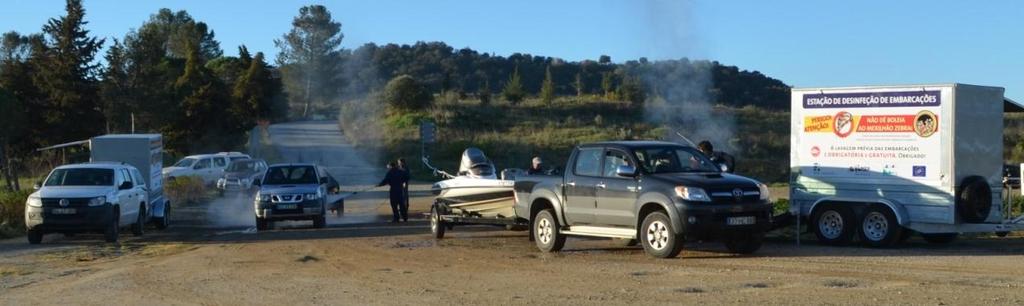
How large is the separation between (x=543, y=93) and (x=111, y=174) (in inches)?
2223

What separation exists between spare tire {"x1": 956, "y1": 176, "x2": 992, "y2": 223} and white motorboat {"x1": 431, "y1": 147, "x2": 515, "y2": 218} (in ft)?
23.2

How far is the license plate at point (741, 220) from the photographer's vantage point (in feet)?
51.8

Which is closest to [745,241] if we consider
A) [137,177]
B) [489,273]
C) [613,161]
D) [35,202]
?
[613,161]

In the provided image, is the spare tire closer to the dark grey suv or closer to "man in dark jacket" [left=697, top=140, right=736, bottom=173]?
"man in dark jacket" [left=697, top=140, right=736, bottom=173]

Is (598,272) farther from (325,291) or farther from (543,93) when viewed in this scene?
(543,93)

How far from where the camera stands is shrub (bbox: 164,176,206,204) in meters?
36.3

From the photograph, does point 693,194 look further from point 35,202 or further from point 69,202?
point 35,202

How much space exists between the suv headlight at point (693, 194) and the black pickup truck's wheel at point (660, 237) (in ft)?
1.39

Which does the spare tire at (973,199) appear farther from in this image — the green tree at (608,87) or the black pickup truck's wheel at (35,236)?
the green tree at (608,87)

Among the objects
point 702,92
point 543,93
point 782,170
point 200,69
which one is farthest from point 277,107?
point 782,170

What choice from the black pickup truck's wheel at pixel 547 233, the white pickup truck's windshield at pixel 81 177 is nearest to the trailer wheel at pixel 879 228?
the black pickup truck's wheel at pixel 547 233

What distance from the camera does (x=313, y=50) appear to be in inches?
2793

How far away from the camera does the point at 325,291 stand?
13.0 meters

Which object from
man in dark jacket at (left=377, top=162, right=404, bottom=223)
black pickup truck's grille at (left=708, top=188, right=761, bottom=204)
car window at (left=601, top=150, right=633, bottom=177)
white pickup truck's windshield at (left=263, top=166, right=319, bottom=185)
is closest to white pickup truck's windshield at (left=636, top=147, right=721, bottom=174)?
car window at (left=601, top=150, right=633, bottom=177)
